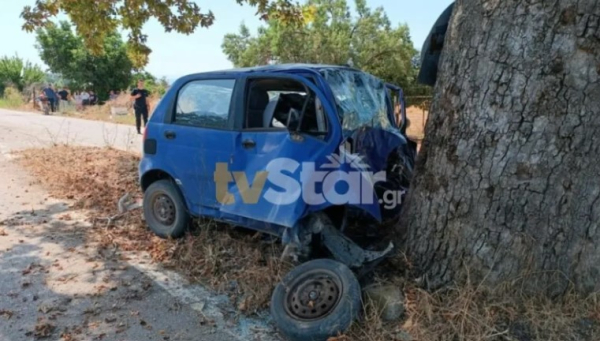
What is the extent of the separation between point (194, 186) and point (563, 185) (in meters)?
3.25

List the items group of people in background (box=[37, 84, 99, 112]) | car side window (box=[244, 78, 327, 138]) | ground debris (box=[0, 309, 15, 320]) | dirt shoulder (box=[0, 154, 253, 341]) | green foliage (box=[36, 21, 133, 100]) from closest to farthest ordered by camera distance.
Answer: dirt shoulder (box=[0, 154, 253, 341]) < ground debris (box=[0, 309, 15, 320]) < car side window (box=[244, 78, 327, 138]) < group of people in background (box=[37, 84, 99, 112]) < green foliage (box=[36, 21, 133, 100])

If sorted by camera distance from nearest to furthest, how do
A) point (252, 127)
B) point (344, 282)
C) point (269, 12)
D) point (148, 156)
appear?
point (344, 282)
point (252, 127)
point (148, 156)
point (269, 12)

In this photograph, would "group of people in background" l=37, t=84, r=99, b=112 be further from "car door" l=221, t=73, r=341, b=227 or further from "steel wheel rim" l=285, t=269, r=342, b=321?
"steel wheel rim" l=285, t=269, r=342, b=321

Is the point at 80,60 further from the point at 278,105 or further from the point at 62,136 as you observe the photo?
the point at 278,105

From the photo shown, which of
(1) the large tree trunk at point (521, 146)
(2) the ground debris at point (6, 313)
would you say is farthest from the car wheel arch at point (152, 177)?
(1) the large tree trunk at point (521, 146)

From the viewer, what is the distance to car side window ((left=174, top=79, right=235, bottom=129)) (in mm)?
4453

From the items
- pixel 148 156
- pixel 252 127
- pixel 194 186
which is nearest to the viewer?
pixel 252 127

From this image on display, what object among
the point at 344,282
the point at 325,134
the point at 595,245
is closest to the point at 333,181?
the point at 325,134

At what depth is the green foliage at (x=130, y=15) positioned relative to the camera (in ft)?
26.2

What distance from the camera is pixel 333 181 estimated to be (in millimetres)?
3646

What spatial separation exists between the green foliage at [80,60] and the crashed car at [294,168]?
32884mm

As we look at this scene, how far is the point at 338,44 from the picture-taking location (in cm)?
2920

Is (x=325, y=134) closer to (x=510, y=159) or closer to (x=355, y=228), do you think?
(x=355, y=228)

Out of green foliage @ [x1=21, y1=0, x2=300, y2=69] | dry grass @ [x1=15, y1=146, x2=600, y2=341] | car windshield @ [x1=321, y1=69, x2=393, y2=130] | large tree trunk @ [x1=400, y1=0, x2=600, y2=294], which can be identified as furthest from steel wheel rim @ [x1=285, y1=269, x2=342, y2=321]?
green foliage @ [x1=21, y1=0, x2=300, y2=69]
